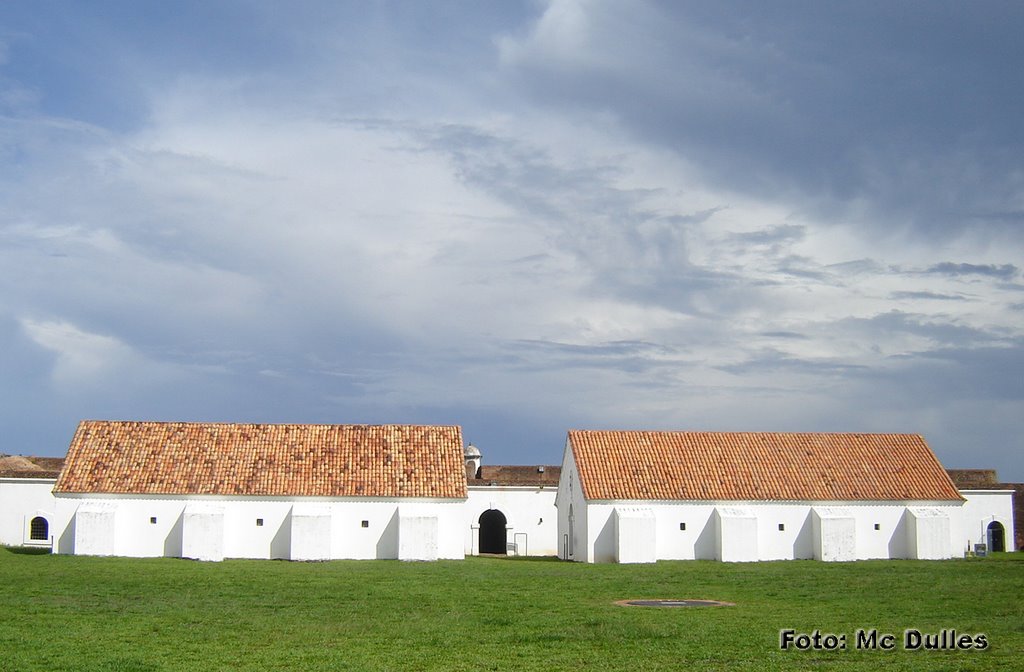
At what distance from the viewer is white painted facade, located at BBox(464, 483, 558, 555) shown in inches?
1726

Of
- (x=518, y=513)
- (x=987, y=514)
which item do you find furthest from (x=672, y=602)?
(x=987, y=514)

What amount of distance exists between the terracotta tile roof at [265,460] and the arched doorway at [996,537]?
23.8 meters

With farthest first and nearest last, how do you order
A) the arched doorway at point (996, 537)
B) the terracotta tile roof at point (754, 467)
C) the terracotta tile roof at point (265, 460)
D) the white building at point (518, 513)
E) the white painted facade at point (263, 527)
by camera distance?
the arched doorway at point (996, 537)
the white building at point (518, 513)
the terracotta tile roof at point (754, 467)
the terracotta tile roof at point (265, 460)
the white painted facade at point (263, 527)

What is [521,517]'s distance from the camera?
44.0m

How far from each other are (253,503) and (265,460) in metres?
1.87

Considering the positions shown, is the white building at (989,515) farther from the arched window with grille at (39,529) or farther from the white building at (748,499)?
the arched window with grille at (39,529)

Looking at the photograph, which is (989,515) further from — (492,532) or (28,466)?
(28,466)

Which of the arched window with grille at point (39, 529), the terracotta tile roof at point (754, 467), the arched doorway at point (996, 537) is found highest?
the terracotta tile roof at point (754, 467)

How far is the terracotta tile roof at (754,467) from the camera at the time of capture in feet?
119

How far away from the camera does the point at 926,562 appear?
34406 mm

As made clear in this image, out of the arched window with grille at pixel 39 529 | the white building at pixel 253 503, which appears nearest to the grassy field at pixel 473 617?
the white building at pixel 253 503

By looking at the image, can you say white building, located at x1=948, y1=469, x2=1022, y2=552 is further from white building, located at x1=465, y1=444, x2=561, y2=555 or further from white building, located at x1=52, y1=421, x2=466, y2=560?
white building, located at x1=52, y1=421, x2=466, y2=560

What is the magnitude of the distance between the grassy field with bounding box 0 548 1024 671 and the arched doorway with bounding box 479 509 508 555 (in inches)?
632

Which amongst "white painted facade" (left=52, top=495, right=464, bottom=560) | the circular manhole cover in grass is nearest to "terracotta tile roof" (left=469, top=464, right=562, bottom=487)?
"white painted facade" (left=52, top=495, right=464, bottom=560)
